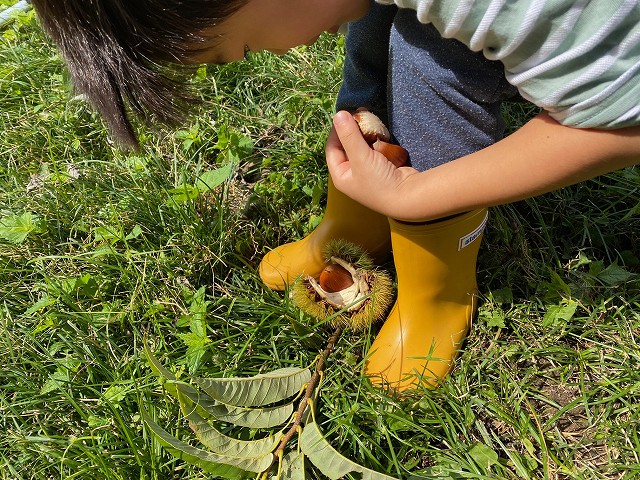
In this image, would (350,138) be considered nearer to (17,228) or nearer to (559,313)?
(559,313)

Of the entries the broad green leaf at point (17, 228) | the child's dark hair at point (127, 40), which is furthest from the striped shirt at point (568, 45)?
the broad green leaf at point (17, 228)

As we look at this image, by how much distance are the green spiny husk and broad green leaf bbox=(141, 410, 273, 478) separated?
35 cm

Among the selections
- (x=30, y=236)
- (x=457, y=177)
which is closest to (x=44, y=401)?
(x=30, y=236)

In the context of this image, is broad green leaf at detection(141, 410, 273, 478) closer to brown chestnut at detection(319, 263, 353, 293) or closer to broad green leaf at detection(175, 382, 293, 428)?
broad green leaf at detection(175, 382, 293, 428)

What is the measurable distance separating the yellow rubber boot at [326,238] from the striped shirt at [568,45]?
0.69m

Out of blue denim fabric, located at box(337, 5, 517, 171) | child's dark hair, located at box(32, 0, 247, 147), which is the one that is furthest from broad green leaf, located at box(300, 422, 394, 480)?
child's dark hair, located at box(32, 0, 247, 147)

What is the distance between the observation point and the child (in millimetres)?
878

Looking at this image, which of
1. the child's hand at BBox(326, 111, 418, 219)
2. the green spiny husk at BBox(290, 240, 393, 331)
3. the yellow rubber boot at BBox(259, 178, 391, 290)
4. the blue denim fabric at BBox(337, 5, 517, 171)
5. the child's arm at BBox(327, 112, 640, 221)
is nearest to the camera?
the child's arm at BBox(327, 112, 640, 221)

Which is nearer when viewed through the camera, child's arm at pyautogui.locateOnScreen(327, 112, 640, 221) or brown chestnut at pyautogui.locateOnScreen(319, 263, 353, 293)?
child's arm at pyautogui.locateOnScreen(327, 112, 640, 221)

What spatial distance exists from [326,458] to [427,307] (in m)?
0.41

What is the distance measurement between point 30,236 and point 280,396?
0.88m

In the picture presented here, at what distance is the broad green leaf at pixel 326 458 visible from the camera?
3.84 ft

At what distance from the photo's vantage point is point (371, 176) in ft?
4.07

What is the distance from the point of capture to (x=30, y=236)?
5.73 feet
